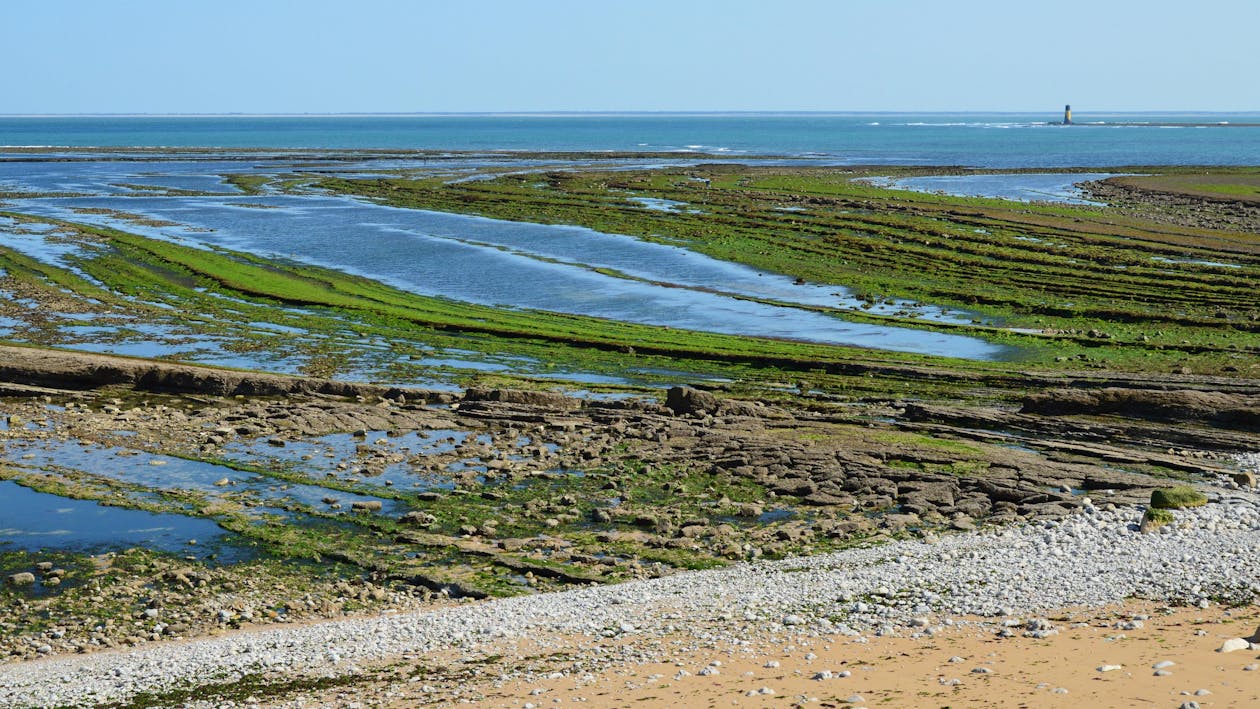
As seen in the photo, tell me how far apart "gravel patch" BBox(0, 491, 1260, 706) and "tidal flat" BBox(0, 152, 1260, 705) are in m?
1.02

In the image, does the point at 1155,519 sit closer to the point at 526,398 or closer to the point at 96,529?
the point at 526,398

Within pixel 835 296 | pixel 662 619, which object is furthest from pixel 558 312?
pixel 662 619

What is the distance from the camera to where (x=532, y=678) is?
14742 mm

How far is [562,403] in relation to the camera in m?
29.9

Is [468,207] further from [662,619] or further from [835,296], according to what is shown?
[662,619]

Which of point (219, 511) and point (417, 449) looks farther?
point (417, 449)

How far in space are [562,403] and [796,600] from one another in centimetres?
1328

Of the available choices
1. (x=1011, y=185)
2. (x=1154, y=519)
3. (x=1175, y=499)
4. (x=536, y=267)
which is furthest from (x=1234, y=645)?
(x=1011, y=185)

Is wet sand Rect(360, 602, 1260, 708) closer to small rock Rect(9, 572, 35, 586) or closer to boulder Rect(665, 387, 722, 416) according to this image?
small rock Rect(9, 572, 35, 586)

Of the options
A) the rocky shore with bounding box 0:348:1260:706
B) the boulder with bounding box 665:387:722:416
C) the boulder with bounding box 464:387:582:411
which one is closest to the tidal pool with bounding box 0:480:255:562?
the rocky shore with bounding box 0:348:1260:706

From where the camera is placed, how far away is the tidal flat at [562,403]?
20.4 meters

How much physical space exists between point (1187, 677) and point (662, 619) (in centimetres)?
650

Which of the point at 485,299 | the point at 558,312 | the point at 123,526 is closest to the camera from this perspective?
the point at 123,526

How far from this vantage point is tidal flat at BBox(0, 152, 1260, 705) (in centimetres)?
2036
